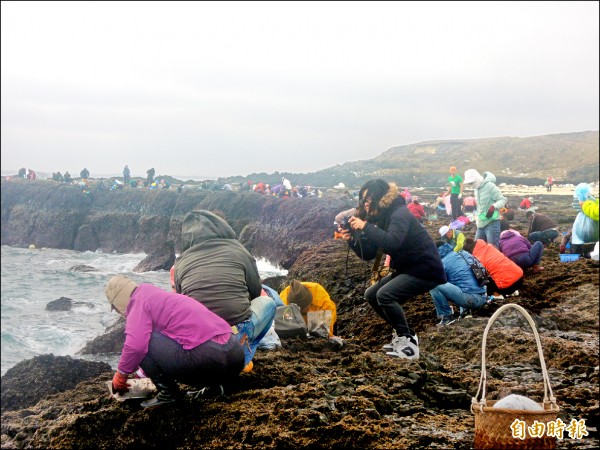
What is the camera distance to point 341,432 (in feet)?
11.7

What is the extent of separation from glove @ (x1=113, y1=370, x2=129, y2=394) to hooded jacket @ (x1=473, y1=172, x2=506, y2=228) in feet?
22.2

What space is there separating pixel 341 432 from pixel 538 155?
164 ft

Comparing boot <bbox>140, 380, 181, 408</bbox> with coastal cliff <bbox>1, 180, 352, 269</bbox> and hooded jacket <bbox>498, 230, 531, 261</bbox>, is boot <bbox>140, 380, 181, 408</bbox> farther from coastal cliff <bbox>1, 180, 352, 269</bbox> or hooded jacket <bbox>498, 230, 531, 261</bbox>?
coastal cliff <bbox>1, 180, 352, 269</bbox>

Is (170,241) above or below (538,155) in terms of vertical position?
below

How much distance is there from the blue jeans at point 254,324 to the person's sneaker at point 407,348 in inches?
52.7

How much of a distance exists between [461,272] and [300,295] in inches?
74.1

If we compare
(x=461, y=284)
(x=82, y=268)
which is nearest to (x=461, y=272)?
(x=461, y=284)

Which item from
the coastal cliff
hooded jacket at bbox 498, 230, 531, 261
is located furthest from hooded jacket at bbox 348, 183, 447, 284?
the coastal cliff

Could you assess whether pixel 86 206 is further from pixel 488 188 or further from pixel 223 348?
pixel 223 348

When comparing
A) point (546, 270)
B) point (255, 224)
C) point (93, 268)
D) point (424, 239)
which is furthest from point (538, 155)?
point (424, 239)

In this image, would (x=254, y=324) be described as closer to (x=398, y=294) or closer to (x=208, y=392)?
(x=208, y=392)

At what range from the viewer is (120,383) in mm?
3996

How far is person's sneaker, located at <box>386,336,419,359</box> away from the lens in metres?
5.35

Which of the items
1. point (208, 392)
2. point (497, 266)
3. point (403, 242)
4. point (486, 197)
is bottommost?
point (208, 392)
